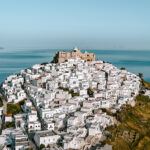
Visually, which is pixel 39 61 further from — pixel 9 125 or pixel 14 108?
pixel 9 125

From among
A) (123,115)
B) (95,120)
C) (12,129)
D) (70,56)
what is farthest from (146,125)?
(70,56)

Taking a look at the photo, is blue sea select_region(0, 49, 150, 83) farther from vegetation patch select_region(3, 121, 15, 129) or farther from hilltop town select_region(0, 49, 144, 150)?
vegetation patch select_region(3, 121, 15, 129)

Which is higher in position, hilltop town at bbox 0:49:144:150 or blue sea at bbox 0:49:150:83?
hilltop town at bbox 0:49:144:150

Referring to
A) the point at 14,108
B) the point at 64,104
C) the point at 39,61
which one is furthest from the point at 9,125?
the point at 39,61

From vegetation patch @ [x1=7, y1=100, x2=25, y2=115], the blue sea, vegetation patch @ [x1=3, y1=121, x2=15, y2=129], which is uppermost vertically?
vegetation patch @ [x1=7, y1=100, x2=25, y2=115]

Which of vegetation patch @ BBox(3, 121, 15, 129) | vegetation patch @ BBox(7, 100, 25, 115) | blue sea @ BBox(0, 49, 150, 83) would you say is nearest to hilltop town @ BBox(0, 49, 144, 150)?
vegetation patch @ BBox(3, 121, 15, 129)

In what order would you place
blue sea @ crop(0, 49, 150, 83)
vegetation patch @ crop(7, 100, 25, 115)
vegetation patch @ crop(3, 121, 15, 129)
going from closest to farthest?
vegetation patch @ crop(3, 121, 15, 129) → vegetation patch @ crop(7, 100, 25, 115) → blue sea @ crop(0, 49, 150, 83)

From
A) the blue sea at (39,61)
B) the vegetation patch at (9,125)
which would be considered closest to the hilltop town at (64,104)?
the vegetation patch at (9,125)

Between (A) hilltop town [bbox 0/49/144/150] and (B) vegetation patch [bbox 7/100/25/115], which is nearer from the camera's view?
(A) hilltop town [bbox 0/49/144/150]

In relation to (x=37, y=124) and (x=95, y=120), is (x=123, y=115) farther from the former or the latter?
(x=37, y=124)
